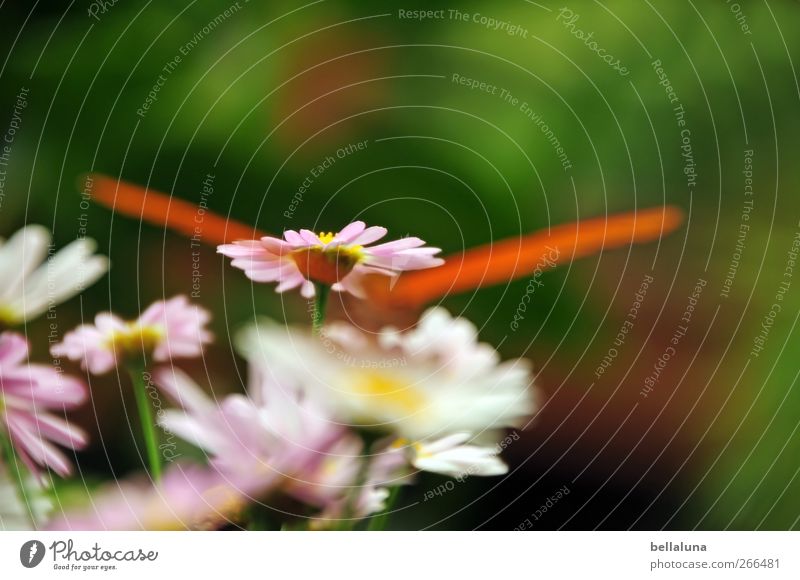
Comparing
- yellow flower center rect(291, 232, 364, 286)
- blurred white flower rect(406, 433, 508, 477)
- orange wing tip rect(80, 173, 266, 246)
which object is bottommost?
blurred white flower rect(406, 433, 508, 477)

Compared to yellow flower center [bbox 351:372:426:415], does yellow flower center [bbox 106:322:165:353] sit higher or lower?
higher

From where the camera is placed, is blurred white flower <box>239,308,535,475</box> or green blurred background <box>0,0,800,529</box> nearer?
blurred white flower <box>239,308,535,475</box>

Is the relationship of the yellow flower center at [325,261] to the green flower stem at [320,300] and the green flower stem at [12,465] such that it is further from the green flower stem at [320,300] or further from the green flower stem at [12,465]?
the green flower stem at [12,465]

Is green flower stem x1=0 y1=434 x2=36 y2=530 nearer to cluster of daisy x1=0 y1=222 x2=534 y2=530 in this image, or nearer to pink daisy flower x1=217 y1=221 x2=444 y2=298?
cluster of daisy x1=0 y1=222 x2=534 y2=530

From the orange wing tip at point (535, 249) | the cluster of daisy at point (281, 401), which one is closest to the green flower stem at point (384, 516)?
the cluster of daisy at point (281, 401)

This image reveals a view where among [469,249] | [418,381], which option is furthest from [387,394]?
[469,249]

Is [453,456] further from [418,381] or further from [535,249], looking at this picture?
[535,249]
